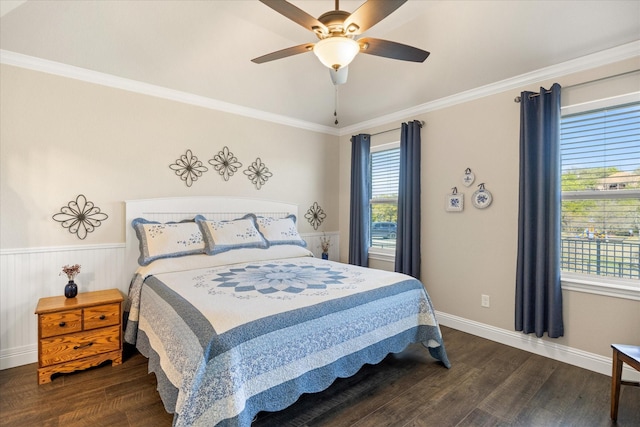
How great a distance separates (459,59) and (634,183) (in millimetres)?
1727

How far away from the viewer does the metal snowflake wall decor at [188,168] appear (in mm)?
3340

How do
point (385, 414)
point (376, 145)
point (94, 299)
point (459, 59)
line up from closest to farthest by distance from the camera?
point (385, 414)
point (94, 299)
point (459, 59)
point (376, 145)

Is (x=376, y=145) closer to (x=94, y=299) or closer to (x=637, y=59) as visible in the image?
(x=637, y=59)

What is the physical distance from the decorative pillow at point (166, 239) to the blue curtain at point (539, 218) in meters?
2.96

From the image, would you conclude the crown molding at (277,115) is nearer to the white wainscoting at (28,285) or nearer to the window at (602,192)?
the window at (602,192)

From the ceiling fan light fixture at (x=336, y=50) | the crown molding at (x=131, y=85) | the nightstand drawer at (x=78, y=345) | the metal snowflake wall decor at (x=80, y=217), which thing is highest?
the crown molding at (x=131, y=85)

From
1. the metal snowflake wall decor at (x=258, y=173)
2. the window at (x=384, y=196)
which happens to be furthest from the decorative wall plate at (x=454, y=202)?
the metal snowflake wall decor at (x=258, y=173)

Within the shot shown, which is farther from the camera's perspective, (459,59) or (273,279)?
(459,59)

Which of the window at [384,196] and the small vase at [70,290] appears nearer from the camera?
the small vase at [70,290]

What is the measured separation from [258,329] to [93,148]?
2.47m

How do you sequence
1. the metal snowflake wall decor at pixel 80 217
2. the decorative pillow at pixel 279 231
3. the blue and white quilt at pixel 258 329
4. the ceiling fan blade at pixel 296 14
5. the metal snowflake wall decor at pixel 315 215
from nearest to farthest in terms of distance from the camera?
1. the blue and white quilt at pixel 258 329
2. the ceiling fan blade at pixel 296 14
3. the metal snowflake wall decor at pixel 80 217
4. the decorative pillow at pixel 279 231
5. the metal snowflake wall decor at pixel 315 215

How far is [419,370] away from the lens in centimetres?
247

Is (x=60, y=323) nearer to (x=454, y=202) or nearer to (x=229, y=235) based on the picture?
(x=229, y=235)

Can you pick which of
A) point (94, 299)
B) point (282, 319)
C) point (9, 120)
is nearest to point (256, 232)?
point (94, 299)
